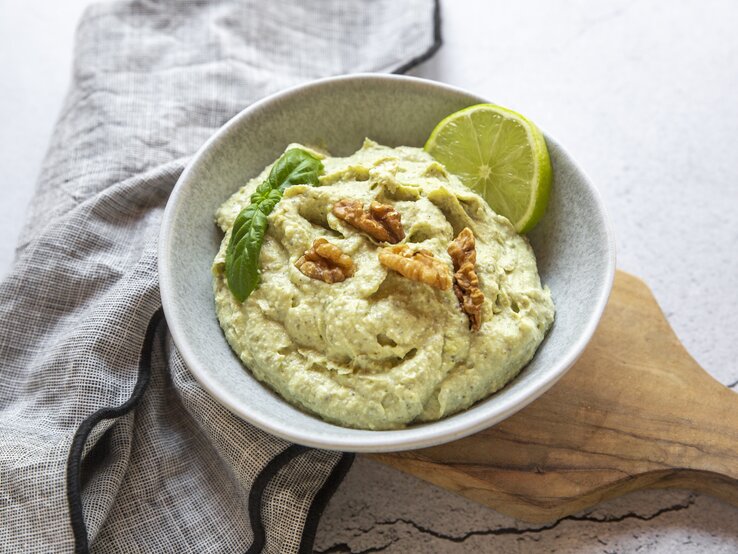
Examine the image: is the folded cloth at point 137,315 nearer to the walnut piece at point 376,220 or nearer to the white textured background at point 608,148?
the white textured background at point 608,148

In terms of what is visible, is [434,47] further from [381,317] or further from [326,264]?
[381,317]

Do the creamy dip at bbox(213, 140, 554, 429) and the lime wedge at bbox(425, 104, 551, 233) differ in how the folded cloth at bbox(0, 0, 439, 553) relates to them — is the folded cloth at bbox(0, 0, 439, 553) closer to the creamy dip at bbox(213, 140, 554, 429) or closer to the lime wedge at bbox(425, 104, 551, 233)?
the creamy dip at bbox(213, 140, 554, 429)

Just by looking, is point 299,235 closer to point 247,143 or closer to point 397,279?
point 397,279

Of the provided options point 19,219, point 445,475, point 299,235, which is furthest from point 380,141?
point 19,219

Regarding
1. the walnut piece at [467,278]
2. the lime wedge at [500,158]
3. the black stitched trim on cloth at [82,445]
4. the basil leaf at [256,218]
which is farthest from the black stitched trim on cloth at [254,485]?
the lime wedge at [500,158]

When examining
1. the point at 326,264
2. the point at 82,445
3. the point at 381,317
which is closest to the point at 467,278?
the point at 381,317

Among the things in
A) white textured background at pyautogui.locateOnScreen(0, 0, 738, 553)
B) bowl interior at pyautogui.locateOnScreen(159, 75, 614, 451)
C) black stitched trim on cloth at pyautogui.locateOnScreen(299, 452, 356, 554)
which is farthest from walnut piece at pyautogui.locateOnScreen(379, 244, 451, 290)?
white textured background at pyautogui.locateOnScreen(0, 0, 738, 553)

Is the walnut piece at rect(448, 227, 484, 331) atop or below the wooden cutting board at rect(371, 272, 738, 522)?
atop
